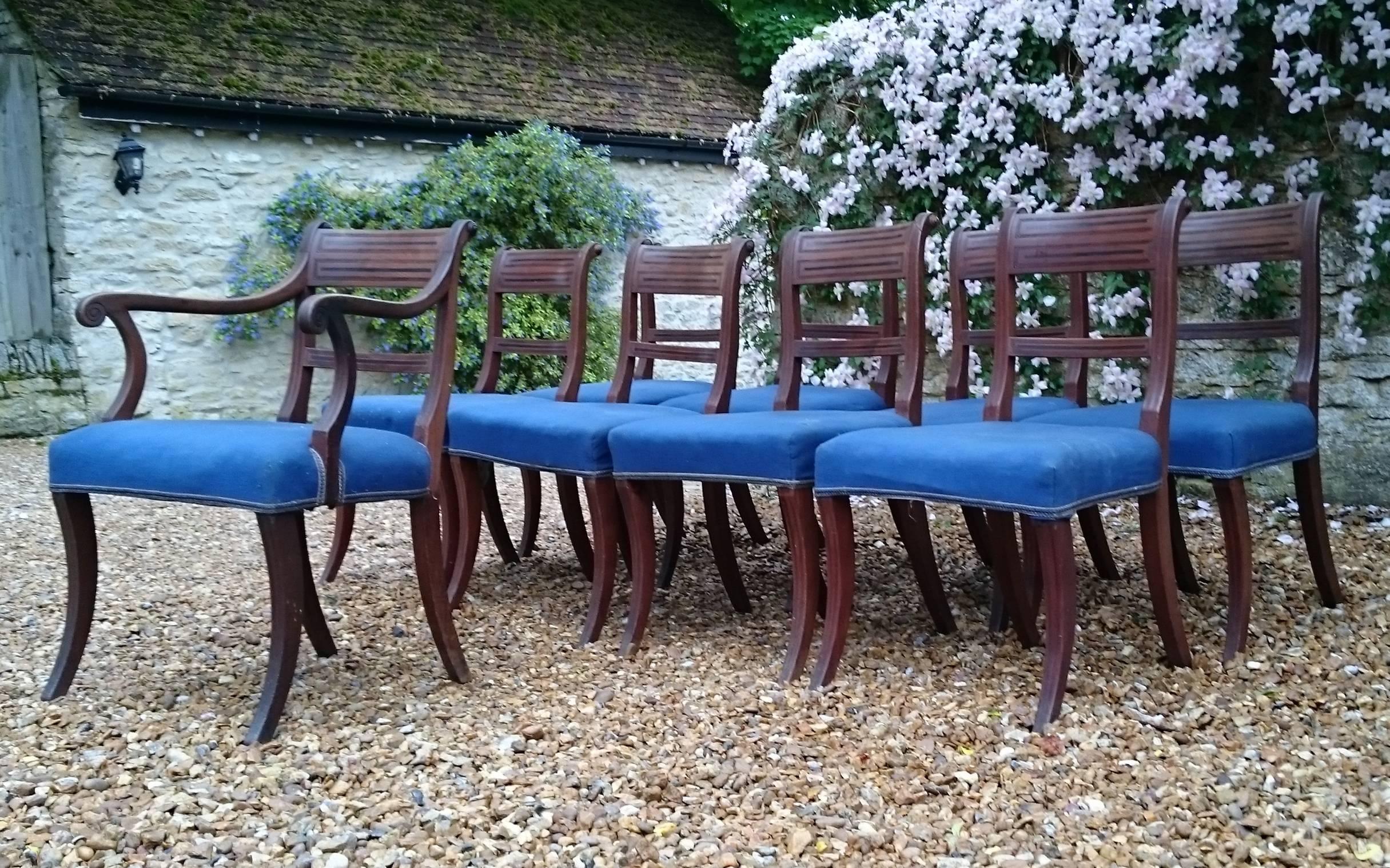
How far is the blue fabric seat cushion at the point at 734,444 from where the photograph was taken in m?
2.89

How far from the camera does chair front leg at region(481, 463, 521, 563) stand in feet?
13.5

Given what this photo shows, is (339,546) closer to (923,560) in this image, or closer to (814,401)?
(814,401)

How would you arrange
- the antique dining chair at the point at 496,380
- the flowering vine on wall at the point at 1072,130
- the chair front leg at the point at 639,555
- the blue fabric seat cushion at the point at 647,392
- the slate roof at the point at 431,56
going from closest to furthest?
the chair front leg at the point at 639,555, the antique dining chair at the point at 496,380, the blue fabric seat cushion at the point at 647,392, the flowering vine on wall at the point at 1072,130, the slate roof at the point at 431,56

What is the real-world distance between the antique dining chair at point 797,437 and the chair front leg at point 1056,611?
577 mm

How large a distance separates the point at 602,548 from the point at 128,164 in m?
5.84

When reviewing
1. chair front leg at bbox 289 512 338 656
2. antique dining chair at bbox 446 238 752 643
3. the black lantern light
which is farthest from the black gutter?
chair front leg at bbox 289 512 338 656

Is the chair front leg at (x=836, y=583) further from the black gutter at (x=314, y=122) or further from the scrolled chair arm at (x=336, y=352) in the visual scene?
the black gutter at (x=314, y=122)

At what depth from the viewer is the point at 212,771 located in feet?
7.85

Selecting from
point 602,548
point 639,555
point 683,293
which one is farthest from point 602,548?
point 683,293

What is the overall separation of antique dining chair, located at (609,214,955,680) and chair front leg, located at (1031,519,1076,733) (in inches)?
22.7

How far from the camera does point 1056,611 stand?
257 centimetres

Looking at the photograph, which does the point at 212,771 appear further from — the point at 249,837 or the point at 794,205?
the point at 794,205

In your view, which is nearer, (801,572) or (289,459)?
(289,459)

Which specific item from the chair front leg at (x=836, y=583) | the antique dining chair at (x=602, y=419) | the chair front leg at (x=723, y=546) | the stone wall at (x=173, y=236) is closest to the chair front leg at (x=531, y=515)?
the antique dining chair at (x=602, y=419)
